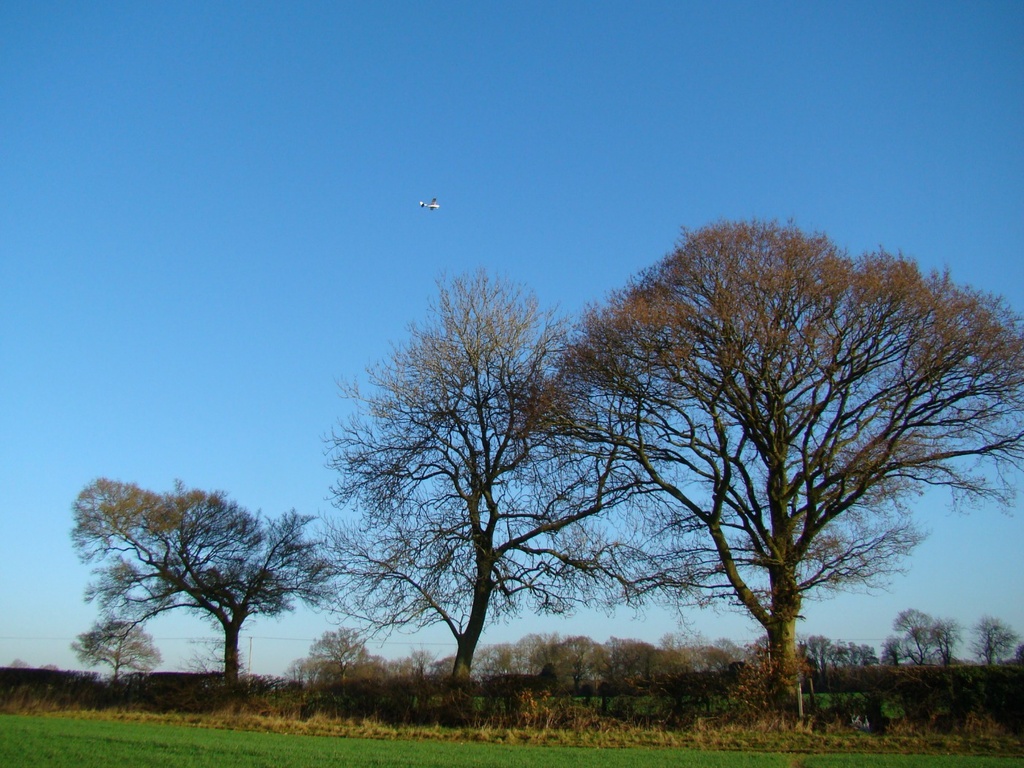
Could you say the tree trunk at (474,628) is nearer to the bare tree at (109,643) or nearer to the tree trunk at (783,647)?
the tree trunk at (783,647)

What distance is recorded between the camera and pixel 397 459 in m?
20.9

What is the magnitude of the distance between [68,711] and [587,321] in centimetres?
1948

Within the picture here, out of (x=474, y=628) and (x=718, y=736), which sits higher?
(x=474, y=628)

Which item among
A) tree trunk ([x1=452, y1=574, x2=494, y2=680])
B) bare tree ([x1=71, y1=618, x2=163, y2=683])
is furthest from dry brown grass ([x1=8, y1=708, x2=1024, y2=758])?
bare tree ([x1=71, y1=618, x2=163, y2=683])

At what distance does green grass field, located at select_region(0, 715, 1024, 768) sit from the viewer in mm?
10742

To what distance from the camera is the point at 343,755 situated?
1183 cm

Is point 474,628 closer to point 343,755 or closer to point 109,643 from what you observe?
point 343,755

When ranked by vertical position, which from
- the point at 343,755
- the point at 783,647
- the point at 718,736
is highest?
the point at 783,647

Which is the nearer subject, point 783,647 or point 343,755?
point 343,755

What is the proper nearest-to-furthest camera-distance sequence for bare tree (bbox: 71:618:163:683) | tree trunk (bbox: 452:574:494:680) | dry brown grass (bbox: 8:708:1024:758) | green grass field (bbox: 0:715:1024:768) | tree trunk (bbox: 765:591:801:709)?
green grass field (bbox: 0:715:1024:768) → dry brown grass (bbox: 8:708:1024:758) → tree trunk (bbox: 765:591:801:709) → tree trunk (bbox: 452:574:494:680) → bare tree (bbox: 71:618:163:683)

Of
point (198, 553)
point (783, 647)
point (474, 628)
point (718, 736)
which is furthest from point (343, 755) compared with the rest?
point (198, 553)

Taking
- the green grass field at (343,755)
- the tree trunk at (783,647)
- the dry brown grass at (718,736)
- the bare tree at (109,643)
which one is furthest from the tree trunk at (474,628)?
the bare tree at (109,643)

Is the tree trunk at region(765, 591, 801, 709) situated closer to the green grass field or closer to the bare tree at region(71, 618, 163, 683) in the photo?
the green grass field

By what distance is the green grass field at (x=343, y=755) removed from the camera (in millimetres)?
10742
